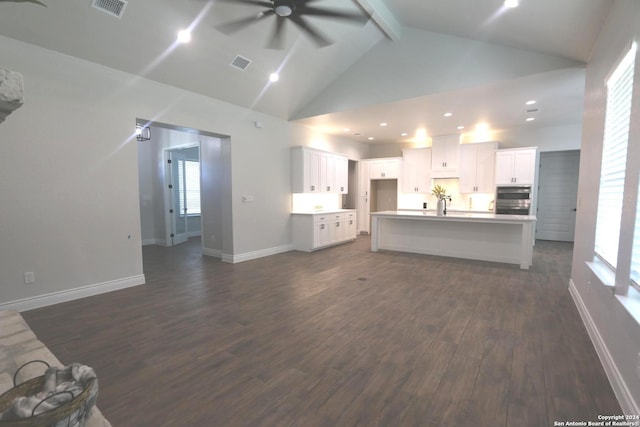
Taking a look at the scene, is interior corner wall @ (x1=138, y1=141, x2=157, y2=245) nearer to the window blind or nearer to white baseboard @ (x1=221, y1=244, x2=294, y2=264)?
the window blind

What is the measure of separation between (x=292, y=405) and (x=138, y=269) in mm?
3504

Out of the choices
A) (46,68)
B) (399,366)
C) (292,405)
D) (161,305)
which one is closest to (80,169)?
(46,68)

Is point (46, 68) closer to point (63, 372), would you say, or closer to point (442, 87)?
point (63, 372)

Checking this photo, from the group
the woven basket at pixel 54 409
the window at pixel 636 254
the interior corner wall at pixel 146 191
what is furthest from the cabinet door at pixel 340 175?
the woven basket at pixel 54 409

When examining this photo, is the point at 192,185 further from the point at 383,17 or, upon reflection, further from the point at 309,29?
the point at 383,17

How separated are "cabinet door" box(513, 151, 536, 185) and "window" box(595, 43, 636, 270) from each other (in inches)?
193

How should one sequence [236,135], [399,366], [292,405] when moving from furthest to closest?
[236,135]
[399,366]
[292,405]

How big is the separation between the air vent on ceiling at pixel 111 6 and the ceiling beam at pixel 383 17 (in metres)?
2.68

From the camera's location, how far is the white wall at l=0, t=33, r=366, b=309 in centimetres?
Result: 323

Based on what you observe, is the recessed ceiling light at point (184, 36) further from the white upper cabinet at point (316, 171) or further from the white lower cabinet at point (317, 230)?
the white lower cabinet at point (317, 230)

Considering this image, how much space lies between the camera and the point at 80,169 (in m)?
3.68

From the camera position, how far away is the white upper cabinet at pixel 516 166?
22.9 feet

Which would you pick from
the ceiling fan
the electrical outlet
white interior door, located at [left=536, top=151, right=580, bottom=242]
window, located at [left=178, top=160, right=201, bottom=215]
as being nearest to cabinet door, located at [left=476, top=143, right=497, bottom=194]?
white interior door, located at [left=536, top=151, right=580, bottom=242]

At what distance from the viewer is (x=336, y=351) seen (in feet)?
8.15
